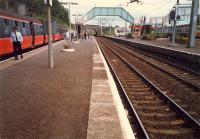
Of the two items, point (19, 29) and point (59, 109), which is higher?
point (19, 29)

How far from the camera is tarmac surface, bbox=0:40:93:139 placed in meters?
5.27

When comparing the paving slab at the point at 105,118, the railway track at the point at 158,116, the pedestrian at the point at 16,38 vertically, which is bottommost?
the railway track at the point at 158,116

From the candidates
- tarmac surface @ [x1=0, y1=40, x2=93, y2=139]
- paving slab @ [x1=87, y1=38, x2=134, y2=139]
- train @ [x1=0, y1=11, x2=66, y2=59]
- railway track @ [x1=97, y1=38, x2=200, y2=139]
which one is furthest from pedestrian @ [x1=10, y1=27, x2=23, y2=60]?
paving slab @ [x1=87, y1=38, x2=134, y2=139]

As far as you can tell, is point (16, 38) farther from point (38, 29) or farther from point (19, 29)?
point (38, 29)

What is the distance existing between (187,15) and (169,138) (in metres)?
55.3

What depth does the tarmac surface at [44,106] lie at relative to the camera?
5.27 meters

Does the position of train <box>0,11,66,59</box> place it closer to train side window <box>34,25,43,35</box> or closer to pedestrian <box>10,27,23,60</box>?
train side window <box>34,25,43,35</box>

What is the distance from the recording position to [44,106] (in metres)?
6.94

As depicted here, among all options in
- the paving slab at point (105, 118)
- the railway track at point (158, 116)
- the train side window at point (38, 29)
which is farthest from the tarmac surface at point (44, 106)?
the train side window at point (38, 29)

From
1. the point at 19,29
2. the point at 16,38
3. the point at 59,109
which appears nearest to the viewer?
the point at 59,109

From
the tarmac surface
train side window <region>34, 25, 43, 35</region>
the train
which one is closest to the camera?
the tarmac surface

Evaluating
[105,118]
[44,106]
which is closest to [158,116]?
[105,118]

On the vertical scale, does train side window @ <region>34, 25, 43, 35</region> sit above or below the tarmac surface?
above

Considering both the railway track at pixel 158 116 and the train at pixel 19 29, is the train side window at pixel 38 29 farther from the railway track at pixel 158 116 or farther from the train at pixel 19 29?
the railway track at pixel 158 116
